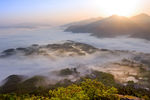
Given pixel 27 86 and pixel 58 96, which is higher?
pixel 58 96

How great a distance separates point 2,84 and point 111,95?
57120 mm

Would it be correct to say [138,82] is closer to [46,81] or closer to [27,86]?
[46,81]

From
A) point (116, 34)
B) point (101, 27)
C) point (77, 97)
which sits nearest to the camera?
point (77, 97)

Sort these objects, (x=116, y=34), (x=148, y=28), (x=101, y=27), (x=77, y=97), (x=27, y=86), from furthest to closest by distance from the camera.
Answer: (x=101, y=27), (x=116, y=34), (x=148, y=28), (x=27, y=86), (x=77, y=97)

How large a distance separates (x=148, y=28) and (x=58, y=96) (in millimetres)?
167759

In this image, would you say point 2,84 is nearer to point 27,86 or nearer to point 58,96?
point 27,86

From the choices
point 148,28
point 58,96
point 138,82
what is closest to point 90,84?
point 58,96

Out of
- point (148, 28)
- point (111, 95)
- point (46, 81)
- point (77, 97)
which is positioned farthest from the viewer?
point (148, 28)

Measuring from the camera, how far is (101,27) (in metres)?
200

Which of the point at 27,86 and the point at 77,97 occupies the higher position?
the point at 77,97

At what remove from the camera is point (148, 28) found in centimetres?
14988

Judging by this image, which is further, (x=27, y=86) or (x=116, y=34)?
(x=116, y=34)

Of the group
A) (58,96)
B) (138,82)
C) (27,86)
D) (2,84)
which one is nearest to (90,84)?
(58,96)

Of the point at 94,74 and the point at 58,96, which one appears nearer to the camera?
the point at 58,96
